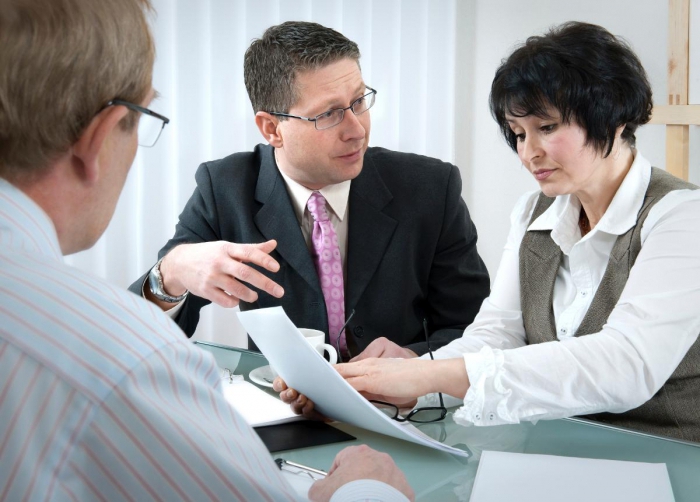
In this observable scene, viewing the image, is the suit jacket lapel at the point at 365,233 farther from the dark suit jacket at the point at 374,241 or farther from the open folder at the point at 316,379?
the open folder at the point at 316,379

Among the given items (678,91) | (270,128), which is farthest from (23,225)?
(678,91)

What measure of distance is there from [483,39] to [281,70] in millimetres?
1703

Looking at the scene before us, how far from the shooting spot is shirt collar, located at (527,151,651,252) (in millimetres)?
1584

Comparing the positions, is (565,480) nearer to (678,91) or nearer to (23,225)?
(23,225)

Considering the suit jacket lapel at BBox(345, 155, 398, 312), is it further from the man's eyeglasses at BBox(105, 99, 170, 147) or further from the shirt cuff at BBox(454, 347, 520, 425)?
the man's eyeglasses at BBox(105, 99, 170, 147)

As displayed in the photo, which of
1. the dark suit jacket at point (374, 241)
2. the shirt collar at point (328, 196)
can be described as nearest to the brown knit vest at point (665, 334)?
the dark suit jacket at point (374, 241)

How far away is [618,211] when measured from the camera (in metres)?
1.59

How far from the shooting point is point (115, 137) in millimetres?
835

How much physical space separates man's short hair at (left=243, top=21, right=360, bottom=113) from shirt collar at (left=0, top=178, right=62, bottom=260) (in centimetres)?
138

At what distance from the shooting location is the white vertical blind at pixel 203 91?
3.12m

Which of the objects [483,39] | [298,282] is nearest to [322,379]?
[298,282]

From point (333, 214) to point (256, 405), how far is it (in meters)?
0.81

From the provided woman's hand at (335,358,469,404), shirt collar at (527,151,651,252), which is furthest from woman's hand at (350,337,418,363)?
shirt collar at (527,151,651,252)

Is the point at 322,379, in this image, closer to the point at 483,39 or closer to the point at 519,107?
the point at 519,107
